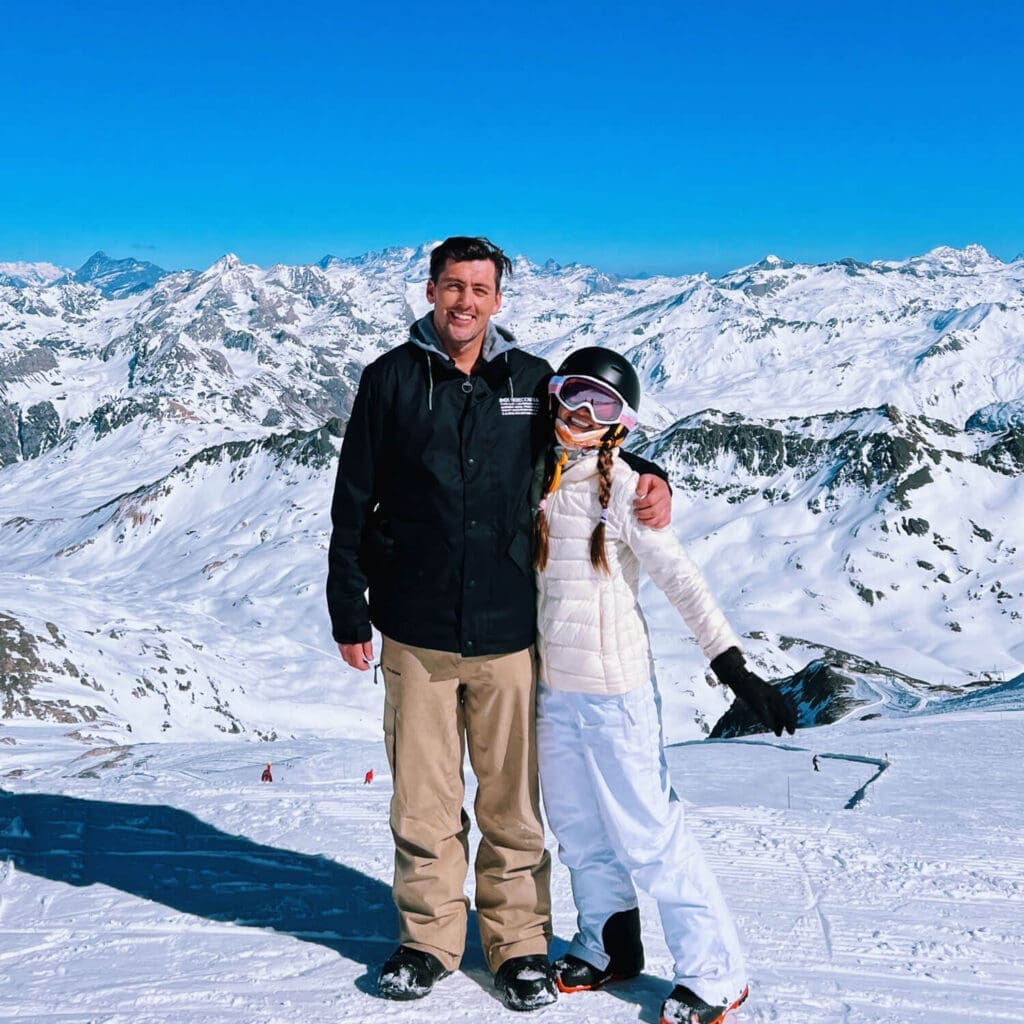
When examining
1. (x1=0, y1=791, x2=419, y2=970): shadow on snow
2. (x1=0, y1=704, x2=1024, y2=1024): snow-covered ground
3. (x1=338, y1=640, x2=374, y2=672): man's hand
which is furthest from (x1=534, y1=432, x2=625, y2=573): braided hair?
(x1=0, y1=791, x2=419, y2=970): shadow on snow

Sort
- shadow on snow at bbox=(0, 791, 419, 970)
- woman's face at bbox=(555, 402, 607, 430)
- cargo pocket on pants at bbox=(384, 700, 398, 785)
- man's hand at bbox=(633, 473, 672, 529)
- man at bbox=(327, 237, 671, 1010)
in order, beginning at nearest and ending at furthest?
man's hand at bbox=(633, 473, 672, 529)
woman's face at bbox=(555, 402, 607, 430)
man at bbox=(327, 237, 671, 1010)
cargo pocket on pants at bbox=(384, 700, 398, 785)
shadow on snow at bbox=(0, 791, 419, 970)

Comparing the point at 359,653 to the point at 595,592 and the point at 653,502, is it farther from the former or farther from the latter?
the point at 653,502

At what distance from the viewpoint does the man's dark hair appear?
17.4 feet

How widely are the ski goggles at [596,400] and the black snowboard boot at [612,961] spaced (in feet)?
10.2

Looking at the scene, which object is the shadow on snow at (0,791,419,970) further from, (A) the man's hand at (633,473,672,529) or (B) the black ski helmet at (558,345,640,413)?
(B) the black ski helmet at (558,345,640,413)

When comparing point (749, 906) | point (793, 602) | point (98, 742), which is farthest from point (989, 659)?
point (749, 906)

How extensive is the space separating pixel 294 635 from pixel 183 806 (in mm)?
115065

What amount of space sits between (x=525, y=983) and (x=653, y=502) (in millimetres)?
3000

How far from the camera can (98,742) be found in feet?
117

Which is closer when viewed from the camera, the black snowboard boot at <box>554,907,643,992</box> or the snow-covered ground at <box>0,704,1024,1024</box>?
the snow-covered ground at <box>0,704,1024,1024</box>

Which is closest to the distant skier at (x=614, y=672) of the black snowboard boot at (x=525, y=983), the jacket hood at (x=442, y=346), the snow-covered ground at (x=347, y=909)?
the black snowboard boot at (x=525, y=983)

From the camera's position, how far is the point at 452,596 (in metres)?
5.40

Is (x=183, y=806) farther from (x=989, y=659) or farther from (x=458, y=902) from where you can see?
(x=989, y=659)

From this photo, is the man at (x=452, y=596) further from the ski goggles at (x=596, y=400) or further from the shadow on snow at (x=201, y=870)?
the shadow on snow at (x=201, y=870)
